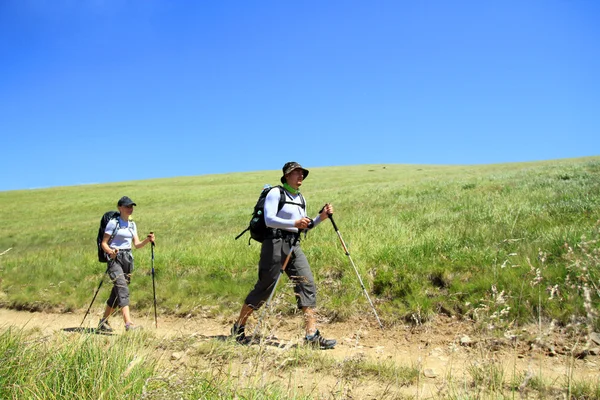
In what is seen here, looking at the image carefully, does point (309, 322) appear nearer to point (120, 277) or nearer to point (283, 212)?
point (283, 212)

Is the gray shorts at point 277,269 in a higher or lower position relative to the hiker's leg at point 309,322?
higher

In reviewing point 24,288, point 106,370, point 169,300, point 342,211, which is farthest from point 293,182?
point 342,211

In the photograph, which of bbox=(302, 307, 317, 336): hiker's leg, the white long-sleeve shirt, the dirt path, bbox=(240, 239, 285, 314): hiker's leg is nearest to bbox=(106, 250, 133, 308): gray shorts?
the dirt path

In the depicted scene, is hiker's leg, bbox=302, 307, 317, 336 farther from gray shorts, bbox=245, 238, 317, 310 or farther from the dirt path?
the dirt path

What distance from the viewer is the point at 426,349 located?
536 centimetres

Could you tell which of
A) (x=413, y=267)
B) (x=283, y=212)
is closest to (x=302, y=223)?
(x=283, y=212)

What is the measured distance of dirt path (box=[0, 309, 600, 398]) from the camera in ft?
13.7

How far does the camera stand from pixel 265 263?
603 centimetres

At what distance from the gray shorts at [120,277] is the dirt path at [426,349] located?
35.1 inches

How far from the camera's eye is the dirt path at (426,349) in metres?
4.18

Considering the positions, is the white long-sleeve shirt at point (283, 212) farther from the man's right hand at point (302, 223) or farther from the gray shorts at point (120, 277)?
the gray shorts at point (120, 277)

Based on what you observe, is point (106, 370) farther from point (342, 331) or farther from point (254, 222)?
point (342, 331)

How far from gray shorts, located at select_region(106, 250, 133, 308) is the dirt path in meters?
0.89

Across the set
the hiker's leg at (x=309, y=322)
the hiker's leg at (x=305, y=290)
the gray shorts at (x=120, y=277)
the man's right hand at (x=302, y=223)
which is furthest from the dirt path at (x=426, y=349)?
the man's right hand at (x=302, y=223)
